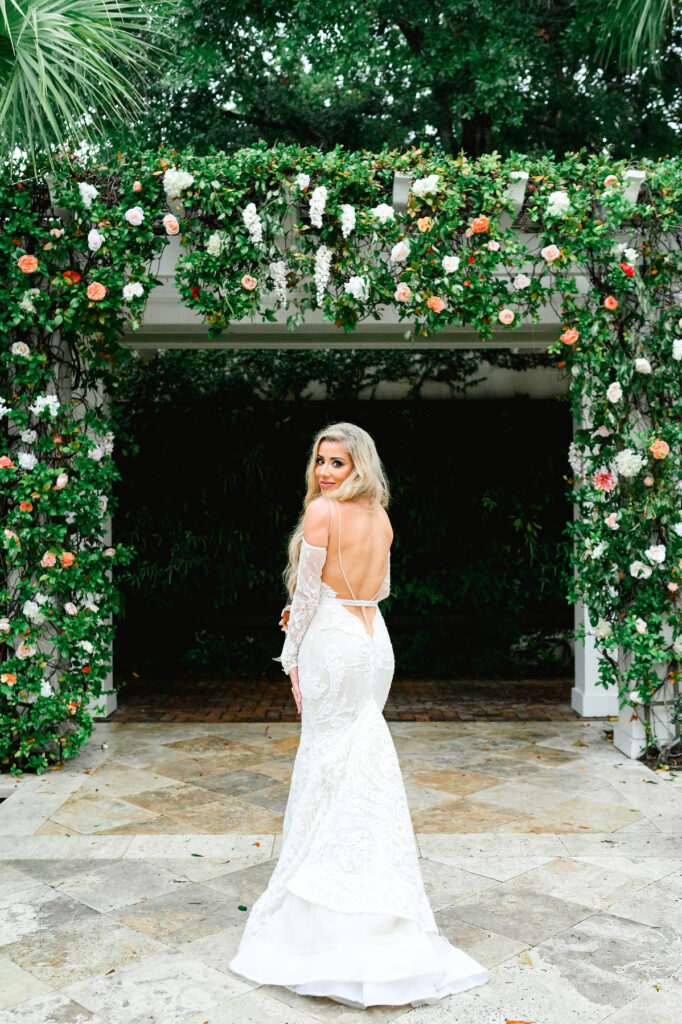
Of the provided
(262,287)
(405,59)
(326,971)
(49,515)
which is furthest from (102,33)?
(405,59)

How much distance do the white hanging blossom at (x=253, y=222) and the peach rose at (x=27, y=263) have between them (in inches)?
45.4

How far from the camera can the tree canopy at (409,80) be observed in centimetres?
805

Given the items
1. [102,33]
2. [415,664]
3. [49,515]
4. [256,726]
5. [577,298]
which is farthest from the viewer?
[415,664]

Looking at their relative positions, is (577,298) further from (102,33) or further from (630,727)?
(102,33)

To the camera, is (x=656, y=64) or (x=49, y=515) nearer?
(x=49, y=515)

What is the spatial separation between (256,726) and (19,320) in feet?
10.7

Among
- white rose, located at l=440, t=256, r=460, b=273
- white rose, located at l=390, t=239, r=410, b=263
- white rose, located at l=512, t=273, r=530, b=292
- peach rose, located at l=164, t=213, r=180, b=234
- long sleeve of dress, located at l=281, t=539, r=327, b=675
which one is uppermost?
peach rose, located at l=164, t=213, r=180, b=234

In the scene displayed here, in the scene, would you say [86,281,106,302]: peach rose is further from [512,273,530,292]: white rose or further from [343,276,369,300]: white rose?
[512,273,530,292]: white rose

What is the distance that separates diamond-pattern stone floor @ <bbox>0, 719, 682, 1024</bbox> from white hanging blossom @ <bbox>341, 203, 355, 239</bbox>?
10.1ft

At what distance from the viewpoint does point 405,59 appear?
8.70m

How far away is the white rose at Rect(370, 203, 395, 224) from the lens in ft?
15.2

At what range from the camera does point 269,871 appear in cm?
370

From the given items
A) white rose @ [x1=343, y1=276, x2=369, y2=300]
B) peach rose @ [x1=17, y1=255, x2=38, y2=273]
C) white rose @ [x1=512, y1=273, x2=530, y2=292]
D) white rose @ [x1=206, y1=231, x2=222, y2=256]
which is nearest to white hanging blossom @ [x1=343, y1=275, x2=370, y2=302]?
white rose @ [x1=343, y1=276, x2=369, y2=300]

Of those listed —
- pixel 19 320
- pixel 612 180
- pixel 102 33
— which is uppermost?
pixel 102 33
